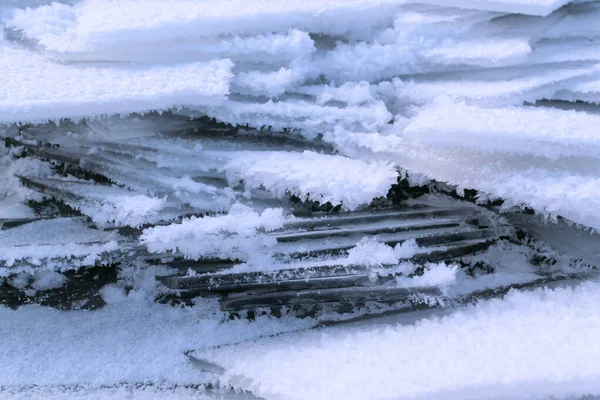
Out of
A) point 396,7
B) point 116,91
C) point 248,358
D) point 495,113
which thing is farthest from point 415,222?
point 116,91

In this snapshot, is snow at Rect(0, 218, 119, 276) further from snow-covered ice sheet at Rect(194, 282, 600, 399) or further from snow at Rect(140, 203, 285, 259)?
snow-covered ice sheet at Rect(194, 282, 600, 399)

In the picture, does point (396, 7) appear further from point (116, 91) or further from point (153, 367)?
point (153, 367)

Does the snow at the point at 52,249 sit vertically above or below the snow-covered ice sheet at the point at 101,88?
below

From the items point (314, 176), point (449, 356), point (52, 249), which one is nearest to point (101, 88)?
point (52, 249)

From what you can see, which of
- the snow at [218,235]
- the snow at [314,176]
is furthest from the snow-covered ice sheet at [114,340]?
the snow at [314,176]

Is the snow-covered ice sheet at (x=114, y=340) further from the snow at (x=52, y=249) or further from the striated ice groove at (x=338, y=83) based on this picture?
the striated ice groove at (x=338, y=83)

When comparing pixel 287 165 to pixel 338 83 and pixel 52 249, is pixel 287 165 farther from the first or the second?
pixel 52 249

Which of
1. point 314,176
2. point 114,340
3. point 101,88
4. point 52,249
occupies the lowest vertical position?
point 114,340

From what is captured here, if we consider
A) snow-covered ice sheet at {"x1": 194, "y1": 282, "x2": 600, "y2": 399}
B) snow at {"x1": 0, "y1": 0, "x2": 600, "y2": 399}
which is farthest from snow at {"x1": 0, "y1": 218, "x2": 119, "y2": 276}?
snow-covered ice sheet at {"x1": 194, "y1": 282, "x2": 600, "y2": 399}
